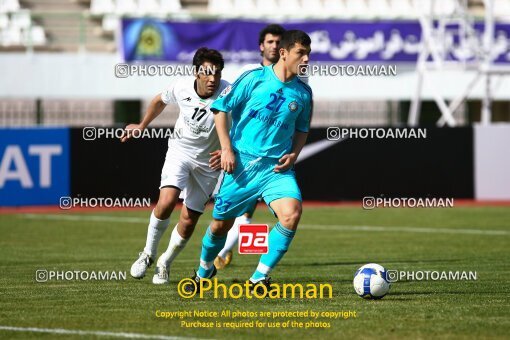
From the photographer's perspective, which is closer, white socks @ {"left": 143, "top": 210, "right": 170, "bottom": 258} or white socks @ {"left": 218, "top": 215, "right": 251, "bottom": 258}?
white socks @ {"left": 143, "top": 210, "right": 170, "bottom": 258}

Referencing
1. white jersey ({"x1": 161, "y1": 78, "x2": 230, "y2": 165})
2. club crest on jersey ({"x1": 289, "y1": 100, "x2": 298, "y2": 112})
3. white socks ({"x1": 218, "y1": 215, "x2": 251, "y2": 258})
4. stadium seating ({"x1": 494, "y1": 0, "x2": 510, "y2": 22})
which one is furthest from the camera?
stadium seating ({"x1": 494, "y1": 0, "x2": 510, "y2": 22})

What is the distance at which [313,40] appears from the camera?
1168 inches

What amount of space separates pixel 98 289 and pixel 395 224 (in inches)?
384

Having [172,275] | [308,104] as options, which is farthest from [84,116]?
[308,104]

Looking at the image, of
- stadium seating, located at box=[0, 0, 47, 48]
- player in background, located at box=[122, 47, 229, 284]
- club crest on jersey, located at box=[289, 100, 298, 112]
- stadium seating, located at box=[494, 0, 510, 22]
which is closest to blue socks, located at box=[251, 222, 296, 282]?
club crest on jersey, located at box=[289, 100, 298, 112]

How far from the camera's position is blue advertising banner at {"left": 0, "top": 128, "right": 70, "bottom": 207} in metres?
21.9

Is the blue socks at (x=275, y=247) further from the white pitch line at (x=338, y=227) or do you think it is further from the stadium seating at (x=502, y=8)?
the stadium seating at (x=502, y=8)

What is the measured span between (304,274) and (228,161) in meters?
2.70

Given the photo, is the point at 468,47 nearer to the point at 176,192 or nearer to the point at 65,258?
the point at 65,258

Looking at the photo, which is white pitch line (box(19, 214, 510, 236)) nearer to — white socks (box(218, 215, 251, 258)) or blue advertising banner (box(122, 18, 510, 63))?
white socks (box(218, 215, 251, 258))

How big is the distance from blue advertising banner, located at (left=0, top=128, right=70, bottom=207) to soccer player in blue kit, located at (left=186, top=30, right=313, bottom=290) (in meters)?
12.8

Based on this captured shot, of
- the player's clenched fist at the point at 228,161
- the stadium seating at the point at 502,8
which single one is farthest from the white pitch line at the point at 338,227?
the stadium seating at the point at 502,8

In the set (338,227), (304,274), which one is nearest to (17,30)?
(338,227)

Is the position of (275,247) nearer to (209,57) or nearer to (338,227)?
(209,57)
